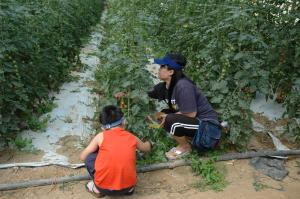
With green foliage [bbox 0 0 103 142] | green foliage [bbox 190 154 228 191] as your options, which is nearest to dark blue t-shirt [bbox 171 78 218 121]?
green foliage [bbox 190 154 228 191]

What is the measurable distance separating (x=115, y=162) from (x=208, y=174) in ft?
3.43

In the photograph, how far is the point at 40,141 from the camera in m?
4.62

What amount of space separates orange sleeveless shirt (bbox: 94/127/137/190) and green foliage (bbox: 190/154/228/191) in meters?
0.75

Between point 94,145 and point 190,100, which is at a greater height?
point 190,100

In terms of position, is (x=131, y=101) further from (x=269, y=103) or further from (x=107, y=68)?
(x=269, y=103)

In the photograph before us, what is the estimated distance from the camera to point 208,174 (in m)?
4.04

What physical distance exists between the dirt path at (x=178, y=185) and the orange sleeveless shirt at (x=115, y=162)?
0.31m

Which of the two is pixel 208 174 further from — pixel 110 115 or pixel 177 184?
pixel 110 115

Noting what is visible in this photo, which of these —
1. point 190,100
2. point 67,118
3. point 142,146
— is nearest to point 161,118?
point 190,100

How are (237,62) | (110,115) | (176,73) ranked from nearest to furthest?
(110,115), (176,73), (237,62)

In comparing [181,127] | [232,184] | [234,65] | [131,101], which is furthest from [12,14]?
[232,184]

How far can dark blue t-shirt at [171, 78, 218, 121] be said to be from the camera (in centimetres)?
411

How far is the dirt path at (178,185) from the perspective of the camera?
149 inches

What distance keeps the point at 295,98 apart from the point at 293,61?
1.42ft
